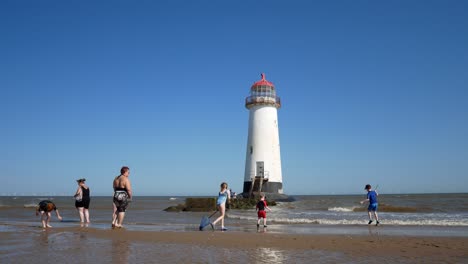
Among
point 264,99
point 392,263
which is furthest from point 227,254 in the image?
point 264,99

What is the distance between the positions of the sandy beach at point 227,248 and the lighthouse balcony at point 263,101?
2544cm

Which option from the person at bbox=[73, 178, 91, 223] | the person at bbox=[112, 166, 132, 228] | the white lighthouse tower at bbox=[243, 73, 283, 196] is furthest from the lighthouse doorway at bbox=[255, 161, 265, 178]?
the person at bbox=[112, 166, 132, 228]

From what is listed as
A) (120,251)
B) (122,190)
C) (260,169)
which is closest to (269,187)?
(260,169)

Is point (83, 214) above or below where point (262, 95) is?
below

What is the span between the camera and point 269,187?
33.5 meters

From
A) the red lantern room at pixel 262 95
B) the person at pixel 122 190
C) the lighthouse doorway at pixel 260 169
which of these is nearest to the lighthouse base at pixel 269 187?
the lighthouse doorway at pixel 260 169

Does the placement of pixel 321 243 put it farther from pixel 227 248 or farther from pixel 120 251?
pixel 120 251

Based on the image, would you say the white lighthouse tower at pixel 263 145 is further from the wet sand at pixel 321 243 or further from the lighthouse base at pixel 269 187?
the wet sand at pixel 321 243

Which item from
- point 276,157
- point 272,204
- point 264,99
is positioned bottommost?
point 272,204

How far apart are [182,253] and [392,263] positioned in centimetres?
344

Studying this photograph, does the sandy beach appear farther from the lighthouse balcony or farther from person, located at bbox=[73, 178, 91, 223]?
the lighthouse balcony

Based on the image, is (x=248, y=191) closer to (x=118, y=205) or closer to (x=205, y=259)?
(x=118, y=205)

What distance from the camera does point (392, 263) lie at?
6.29 metres

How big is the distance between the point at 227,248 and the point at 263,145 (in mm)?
26213
